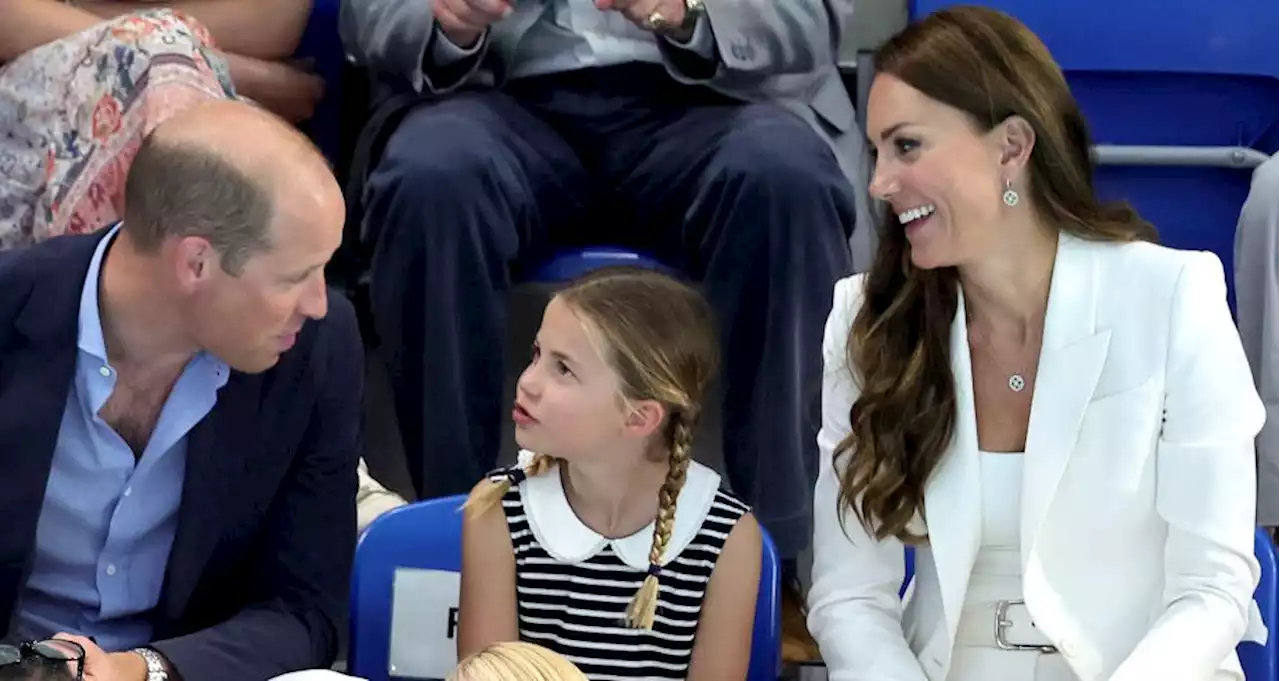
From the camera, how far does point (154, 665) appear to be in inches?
54.6

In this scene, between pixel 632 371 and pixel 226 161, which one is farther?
pixel 632 371

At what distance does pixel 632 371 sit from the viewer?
5.01 ft

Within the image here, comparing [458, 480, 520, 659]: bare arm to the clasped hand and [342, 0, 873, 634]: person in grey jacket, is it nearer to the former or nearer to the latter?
[342, 0, 873, 634]: person in grey jacket

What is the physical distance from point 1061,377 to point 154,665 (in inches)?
35.1

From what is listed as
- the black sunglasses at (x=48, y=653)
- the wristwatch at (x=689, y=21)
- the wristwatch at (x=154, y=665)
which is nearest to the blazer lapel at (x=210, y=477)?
the wristwatch at (x=154, y=665)

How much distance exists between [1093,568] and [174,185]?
941 millimetres

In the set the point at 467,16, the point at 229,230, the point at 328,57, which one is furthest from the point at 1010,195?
the point at 328,57

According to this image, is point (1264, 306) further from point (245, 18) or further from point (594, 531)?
point (245, 18)

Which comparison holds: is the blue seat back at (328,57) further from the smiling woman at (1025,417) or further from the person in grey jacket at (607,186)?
the smiling woman at (1025,417)

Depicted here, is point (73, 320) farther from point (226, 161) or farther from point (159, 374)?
point (226, 161)

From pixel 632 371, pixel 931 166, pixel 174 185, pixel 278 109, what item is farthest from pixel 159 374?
pixel 278 109

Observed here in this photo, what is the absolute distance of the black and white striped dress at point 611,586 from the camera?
5.01ft

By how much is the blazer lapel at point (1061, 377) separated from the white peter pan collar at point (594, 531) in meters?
Result: 0.33

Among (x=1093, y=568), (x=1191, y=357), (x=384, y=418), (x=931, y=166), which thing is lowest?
(x=384, y=418)
